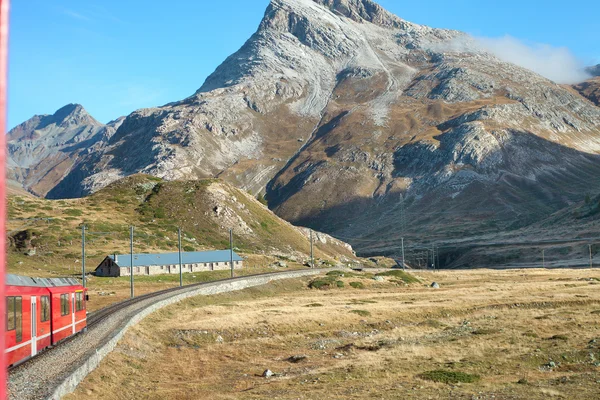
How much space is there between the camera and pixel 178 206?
183125mm

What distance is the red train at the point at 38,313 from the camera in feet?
93.8

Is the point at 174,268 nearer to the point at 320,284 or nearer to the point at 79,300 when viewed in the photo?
the point at 320,284

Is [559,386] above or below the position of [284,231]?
below

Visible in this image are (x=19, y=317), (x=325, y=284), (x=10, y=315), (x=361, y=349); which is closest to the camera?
(x=10, y=315)

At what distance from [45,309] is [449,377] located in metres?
23.8

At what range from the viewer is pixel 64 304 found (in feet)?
134

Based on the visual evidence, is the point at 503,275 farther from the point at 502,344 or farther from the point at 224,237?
the point at 502,344

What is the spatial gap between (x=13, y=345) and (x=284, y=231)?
161m

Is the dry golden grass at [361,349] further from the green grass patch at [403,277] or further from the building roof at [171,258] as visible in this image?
the building roof at [171,258]

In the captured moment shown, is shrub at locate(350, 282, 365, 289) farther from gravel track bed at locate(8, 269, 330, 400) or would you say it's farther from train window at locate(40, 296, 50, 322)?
train window at locate(40, 296, 50, 322)

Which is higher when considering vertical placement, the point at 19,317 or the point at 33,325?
the point at 19,317

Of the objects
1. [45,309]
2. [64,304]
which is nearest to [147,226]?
[64,304]

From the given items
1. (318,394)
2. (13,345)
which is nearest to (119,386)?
(13,345)

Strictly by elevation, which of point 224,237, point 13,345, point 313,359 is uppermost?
point 224,237
